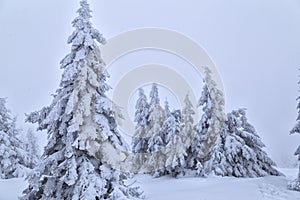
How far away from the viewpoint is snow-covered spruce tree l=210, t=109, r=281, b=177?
19.2 m

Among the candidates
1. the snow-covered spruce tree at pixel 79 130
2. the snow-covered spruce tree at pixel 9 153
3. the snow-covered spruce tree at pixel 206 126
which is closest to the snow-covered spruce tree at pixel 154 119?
the snow-covered spruce tree at pixel 206 126

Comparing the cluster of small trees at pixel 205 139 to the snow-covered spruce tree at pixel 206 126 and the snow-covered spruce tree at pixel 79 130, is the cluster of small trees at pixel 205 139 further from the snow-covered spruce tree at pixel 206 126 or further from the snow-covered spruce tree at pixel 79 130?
the snow-covered spruce tree at pixel 79 130

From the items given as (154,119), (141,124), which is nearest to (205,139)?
(154,119)

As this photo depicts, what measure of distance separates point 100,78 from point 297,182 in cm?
1069

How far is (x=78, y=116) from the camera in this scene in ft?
30.1

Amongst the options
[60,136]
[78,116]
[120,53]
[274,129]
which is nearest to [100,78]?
[78,116]

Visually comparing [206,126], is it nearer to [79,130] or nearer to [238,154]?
[238,154]

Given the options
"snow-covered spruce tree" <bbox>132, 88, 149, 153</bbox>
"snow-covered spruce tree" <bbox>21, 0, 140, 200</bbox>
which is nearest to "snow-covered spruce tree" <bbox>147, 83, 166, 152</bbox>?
"snow-covered spruce tree" <bbox>132, 88, 149, 153</bbox>

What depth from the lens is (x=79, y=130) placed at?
368 inches

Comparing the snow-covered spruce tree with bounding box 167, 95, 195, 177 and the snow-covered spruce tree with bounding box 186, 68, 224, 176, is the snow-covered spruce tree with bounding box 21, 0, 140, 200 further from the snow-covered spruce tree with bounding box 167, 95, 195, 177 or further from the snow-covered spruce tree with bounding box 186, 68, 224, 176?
the snow-covered spruce tree with bounding box 186, 68, 224, 176

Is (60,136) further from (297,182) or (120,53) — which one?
(297,182)

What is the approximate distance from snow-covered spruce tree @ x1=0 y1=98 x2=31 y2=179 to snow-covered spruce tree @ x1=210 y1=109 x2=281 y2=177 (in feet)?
45.1

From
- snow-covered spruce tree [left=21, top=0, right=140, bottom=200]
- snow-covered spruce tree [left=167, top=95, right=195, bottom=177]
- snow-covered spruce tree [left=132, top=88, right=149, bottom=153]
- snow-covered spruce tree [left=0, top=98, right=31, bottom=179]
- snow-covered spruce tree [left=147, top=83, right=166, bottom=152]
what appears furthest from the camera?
snow-covered spruce tree [left=132, top=88, right=149, bottom=153]

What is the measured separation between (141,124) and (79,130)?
17.5 meters
